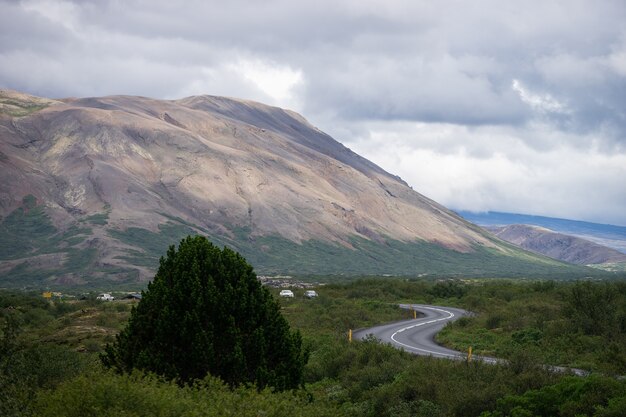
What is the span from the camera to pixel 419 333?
156ft

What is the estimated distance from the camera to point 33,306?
6344 cm

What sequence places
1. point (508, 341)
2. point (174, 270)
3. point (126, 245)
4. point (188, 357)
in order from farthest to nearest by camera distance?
point (126, 245), point (508, 341), point (174, 270), point (188, 357)

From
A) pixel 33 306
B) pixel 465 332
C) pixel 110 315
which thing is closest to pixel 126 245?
pixel 33 306

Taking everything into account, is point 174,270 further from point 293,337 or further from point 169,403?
point 169,403

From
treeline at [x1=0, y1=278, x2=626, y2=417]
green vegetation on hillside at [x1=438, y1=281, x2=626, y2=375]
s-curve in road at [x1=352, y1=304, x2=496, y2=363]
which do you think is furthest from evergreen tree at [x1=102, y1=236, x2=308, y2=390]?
s-curve in road at [x1=352, y1=304, x2=496, y2=363]

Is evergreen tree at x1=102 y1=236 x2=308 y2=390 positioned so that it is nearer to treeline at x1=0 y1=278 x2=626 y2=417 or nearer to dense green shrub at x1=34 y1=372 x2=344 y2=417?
treeline at x1=0 y1=278 x2=626 y2=417

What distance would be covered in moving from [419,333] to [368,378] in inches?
761

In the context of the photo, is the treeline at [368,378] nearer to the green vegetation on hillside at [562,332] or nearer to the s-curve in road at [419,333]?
the green vegetation on hillside at [562,332]

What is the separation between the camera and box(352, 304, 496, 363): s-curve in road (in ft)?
122

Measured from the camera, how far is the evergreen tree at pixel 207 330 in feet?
72.6

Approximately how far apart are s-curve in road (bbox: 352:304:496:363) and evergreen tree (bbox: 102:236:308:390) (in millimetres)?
10528

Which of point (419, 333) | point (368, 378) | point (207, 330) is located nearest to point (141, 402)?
point (207, 330)

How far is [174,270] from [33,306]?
4481 cm

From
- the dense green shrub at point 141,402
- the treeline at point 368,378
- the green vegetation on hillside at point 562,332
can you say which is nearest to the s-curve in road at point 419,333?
the green vegetation on hillside at point 562,332
